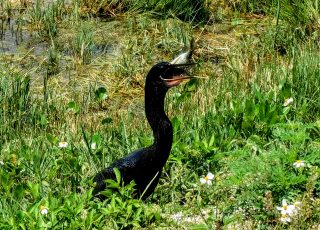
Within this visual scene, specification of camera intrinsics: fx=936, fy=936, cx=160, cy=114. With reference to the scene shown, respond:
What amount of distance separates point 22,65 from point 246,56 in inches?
83.7

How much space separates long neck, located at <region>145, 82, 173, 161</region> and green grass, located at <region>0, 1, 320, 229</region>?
311mm

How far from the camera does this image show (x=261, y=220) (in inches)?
198

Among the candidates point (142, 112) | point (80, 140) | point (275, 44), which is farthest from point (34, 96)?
point (275, 44)

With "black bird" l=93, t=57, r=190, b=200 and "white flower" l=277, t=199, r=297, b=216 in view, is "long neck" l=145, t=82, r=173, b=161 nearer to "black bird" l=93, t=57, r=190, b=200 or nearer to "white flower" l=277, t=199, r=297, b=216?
"black bird" l=93, t=57, r=190, b=200

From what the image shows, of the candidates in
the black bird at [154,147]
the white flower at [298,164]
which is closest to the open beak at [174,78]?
the black bird at [154,147]

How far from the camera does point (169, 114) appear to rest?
7.41 metres

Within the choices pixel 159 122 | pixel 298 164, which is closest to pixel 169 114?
pixel 159 122

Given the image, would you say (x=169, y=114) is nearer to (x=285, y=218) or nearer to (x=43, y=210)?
(x=43, y=210)

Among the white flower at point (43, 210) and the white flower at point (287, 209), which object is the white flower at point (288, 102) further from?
the white flower at point (43, 210)

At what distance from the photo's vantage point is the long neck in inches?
213

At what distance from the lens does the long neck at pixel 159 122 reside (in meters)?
5.41

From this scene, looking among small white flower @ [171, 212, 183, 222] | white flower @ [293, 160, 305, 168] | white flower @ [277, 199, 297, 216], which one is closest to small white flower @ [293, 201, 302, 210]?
white flower @ [277, 199, 297, 216]

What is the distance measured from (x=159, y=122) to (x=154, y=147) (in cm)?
15

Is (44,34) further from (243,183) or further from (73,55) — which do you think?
(243,183)
